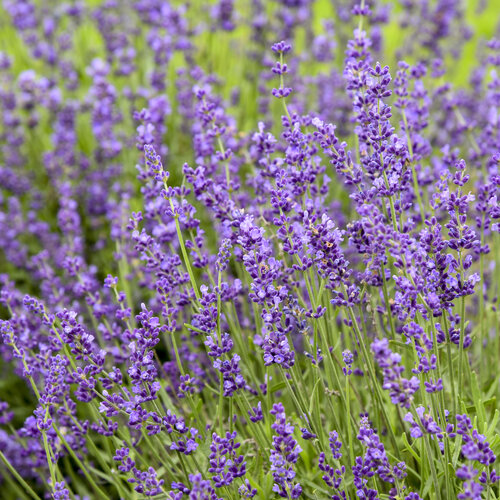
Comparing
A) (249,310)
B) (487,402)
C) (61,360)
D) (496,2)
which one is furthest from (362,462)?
(496,2)

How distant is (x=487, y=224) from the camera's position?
8.50 ft

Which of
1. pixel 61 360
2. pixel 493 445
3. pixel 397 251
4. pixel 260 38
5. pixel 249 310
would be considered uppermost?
pixel 260 38

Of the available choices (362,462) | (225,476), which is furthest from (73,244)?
(362,462)

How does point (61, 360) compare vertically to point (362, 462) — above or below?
above

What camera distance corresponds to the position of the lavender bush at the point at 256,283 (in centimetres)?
197

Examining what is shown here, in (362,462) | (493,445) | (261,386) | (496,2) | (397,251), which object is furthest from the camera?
(496,2)

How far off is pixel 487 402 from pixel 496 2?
7.62 meters

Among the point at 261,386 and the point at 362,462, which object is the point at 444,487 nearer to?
the point at 362,462

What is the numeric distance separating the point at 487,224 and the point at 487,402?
690 millimetres

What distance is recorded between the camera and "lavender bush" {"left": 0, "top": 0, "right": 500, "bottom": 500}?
6.46 feet

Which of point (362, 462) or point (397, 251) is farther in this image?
point (362, 462)

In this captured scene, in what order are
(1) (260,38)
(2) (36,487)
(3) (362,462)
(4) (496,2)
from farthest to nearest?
(4) (496,2) < (1) (260,38) < (2) (36,487) < (3) (362,462)

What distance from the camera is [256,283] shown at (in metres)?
1.94

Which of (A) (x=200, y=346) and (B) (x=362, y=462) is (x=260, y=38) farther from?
(B) (x=362, y=462)
